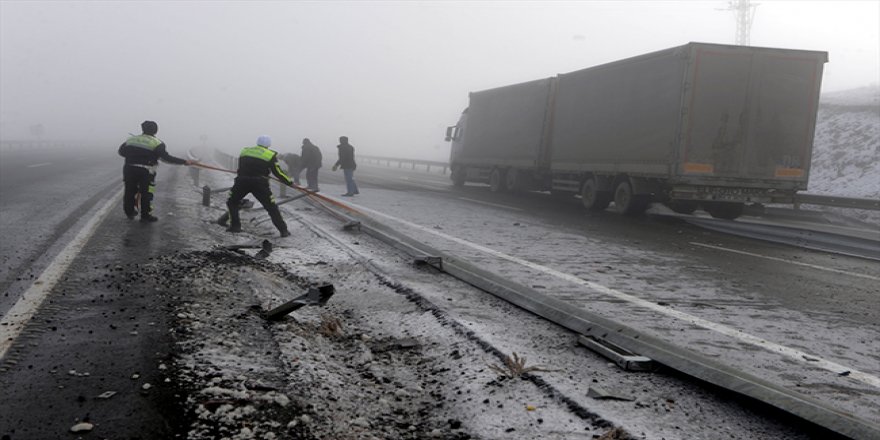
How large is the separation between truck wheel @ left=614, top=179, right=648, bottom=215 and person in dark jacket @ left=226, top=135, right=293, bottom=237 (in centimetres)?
842

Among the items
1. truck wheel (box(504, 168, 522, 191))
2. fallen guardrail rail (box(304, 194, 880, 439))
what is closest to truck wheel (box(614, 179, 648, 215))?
truck wheel (box(504, 168, 522, 191))

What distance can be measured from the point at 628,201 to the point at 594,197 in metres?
1.26

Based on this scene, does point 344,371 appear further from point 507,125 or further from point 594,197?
point 507,125

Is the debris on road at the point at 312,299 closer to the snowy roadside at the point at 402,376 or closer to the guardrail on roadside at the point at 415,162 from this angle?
the snowy roadside at the point at 402,376

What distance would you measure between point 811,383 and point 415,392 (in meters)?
2.31

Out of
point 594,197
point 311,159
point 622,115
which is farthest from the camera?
point 311,159

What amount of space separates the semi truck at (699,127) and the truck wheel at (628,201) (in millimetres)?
28

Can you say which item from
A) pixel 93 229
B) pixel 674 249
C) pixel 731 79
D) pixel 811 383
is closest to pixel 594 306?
pixel 811 383

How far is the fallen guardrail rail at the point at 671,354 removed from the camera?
9.30ft

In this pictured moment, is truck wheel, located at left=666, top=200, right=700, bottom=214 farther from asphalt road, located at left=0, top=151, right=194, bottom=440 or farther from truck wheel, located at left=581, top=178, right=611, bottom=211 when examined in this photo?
asphalt road, located at left=0, top=151, right=194, bottom=440

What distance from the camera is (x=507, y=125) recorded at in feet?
66.4

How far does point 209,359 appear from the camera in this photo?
11.8 feet

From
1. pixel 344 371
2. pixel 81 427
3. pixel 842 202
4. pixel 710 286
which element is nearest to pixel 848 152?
pixel 842 202

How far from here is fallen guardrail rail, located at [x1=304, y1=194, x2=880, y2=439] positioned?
2836mm
